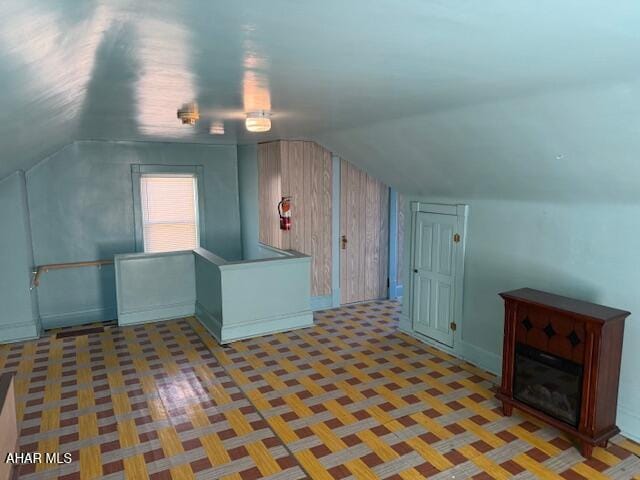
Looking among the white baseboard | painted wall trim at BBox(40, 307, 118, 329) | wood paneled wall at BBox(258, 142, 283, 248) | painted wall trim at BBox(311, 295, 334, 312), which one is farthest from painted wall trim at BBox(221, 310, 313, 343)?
the white baseboard

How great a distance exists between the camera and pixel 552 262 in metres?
3.99

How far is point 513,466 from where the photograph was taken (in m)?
3.15

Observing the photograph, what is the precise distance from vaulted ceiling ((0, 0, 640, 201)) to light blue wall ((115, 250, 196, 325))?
6.47 feet

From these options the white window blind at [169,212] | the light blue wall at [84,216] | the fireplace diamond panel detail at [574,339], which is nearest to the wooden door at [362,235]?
the white window blind at [169,212]

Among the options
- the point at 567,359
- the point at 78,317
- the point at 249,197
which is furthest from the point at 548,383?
the point at 78,317

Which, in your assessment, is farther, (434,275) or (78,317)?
(78,317)

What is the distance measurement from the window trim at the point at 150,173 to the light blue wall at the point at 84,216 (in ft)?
0.20

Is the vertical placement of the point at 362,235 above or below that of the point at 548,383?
above

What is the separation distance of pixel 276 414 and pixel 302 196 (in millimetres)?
3274

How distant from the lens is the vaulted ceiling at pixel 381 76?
1546 mm

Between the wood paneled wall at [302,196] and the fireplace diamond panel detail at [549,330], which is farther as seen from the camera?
the wood paneled wall at [302,196]

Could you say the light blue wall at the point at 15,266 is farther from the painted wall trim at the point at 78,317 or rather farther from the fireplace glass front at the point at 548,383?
the fireplace glass front at the point at 548,383

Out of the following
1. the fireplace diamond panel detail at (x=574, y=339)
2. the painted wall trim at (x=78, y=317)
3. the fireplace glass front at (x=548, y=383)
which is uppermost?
the fireplace diamond panel detail at (x=574, y=339)

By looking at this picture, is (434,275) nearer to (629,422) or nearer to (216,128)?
(629,422)
